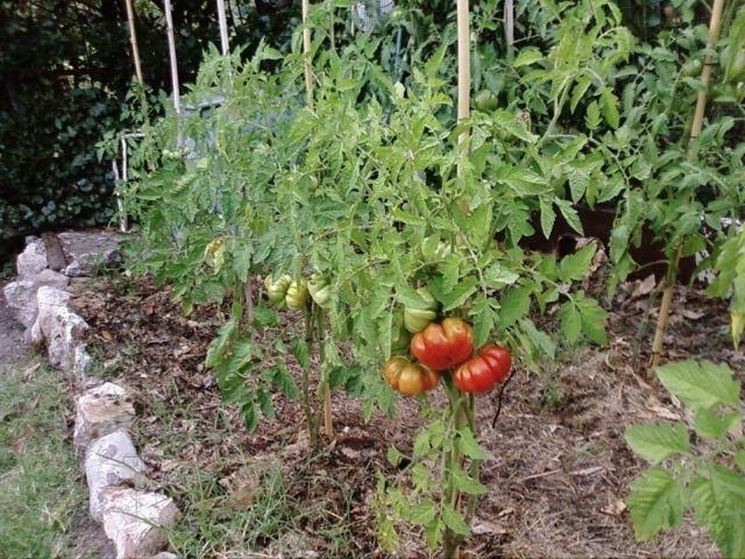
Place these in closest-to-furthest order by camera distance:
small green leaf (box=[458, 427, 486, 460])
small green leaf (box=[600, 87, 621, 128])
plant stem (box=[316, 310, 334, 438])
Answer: small green leaf (box=[458, 427, 486, 460]) < small green leaf (box=[600, 87, 621, 128]) < plant stem (box=[316, 310, 334, 438])

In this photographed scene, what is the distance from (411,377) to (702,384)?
48 cm

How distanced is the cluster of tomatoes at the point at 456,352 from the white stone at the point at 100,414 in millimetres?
1219

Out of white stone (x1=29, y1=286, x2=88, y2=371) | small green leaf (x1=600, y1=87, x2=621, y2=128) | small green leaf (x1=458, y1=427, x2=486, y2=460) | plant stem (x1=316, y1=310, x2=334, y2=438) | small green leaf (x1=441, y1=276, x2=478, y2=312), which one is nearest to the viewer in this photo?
small green leaf (x1=441, y1=276, x2=478, y2=312)

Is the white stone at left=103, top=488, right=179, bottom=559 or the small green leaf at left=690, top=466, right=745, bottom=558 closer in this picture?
the small green leaf at left=690, top=466, right=745, bottom=558

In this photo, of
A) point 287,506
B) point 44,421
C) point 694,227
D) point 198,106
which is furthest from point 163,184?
point 694,227

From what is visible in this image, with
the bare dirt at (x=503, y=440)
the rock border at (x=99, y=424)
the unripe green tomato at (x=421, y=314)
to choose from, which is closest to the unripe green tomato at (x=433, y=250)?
the unripe green tomato at (x=421, y=314)

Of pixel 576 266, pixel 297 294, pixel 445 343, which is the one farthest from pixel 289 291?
pixel 576 266

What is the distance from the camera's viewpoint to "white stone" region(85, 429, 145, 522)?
1.66 m

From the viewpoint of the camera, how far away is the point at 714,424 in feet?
2.51

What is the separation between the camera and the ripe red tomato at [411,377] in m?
1.12

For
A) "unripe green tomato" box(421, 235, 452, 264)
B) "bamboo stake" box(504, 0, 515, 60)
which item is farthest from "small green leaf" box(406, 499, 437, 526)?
"bamboo stake" box(504, 0, 515, 60)

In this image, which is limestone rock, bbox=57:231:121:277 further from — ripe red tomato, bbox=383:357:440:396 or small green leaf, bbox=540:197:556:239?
small green leaf, bbox=540:197:556:239

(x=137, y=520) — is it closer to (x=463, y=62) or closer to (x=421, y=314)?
(x=421, y=314)

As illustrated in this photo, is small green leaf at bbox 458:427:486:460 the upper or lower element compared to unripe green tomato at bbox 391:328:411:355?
lower
